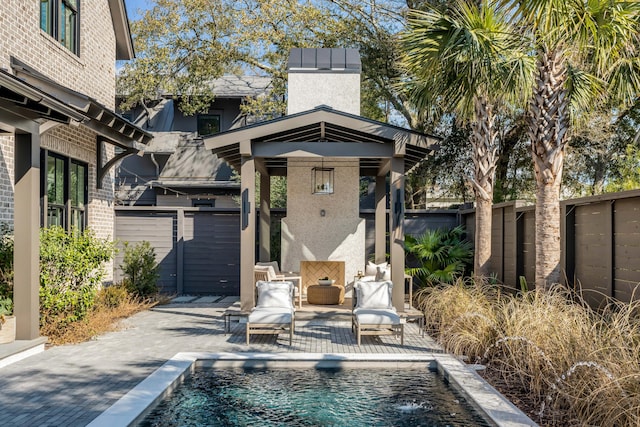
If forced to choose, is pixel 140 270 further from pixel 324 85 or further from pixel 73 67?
pixel 324 85

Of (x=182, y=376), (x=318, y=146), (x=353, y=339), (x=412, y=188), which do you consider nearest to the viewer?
(x=182, y=376)

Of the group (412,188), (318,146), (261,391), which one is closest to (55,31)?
(318,146)

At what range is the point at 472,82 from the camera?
8.51m

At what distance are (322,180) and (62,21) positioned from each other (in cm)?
634

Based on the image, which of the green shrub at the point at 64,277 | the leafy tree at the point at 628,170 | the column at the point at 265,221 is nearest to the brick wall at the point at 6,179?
the green shrub at the point at 64,277

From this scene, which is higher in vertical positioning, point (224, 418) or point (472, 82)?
point (472, 82)

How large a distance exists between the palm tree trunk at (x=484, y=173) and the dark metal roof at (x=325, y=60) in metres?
3.35

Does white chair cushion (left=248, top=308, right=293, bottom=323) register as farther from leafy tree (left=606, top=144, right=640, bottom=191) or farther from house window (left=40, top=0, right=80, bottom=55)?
house window (left=40, top=0, right=80, bottom=55)

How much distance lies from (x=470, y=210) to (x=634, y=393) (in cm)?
956

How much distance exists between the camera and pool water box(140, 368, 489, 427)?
547 cm

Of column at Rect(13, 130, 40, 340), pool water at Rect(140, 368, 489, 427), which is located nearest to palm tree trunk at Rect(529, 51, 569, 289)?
pool water at Rect(140, 368, 489, 427)

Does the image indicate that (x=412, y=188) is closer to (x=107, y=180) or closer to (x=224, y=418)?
(x=107, y=180)

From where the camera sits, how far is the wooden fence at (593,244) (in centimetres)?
733

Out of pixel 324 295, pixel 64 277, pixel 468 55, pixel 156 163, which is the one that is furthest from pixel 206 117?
pixel 468 55
